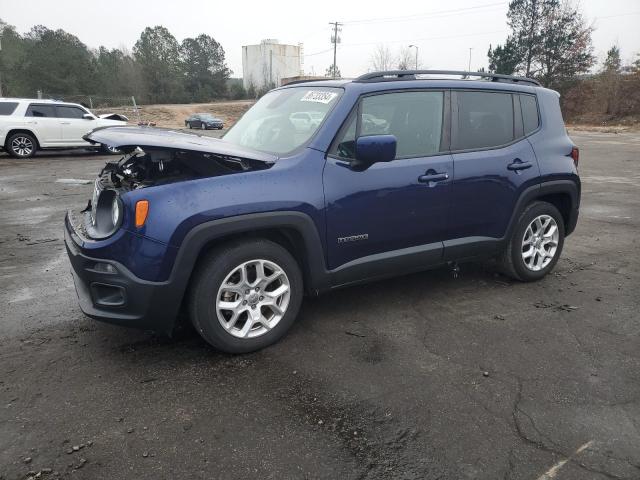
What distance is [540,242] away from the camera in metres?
4.89

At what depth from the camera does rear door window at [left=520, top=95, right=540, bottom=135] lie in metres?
4.68

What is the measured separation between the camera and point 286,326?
3582mm

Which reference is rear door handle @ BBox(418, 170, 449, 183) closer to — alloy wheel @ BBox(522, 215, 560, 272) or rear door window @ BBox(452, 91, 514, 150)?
rear door window @ BBox(452, 91, 514, 150)

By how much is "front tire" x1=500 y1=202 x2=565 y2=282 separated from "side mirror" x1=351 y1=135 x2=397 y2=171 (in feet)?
6.03

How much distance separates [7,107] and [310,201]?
1488 cm

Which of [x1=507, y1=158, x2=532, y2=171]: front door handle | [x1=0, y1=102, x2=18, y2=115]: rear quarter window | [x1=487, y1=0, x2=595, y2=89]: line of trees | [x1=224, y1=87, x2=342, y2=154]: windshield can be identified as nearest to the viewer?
[x1=224, y1=87, x2=342, y2=154]: windshield

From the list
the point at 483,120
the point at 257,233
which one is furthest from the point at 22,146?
the point at 483,120

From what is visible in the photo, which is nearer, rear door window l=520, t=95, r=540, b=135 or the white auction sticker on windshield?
the white auction sticker on windshield

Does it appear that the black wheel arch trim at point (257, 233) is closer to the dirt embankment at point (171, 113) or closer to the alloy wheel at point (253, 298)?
the alloy wheel at point (253, 298)

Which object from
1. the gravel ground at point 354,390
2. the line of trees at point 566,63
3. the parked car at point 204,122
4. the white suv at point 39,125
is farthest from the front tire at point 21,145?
the line of trees at point 566,63

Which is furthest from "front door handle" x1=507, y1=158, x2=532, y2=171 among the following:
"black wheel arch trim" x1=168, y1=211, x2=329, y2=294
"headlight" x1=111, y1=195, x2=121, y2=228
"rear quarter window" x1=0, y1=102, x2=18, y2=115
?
"rear quarter window" x1=0, y1=102, x2=18, y2=115

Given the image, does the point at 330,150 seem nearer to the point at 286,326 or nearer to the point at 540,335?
the point at 286,326

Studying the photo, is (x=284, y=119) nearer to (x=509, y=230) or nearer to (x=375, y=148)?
(x=375, y=148)

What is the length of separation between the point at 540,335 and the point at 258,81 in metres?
85.6
